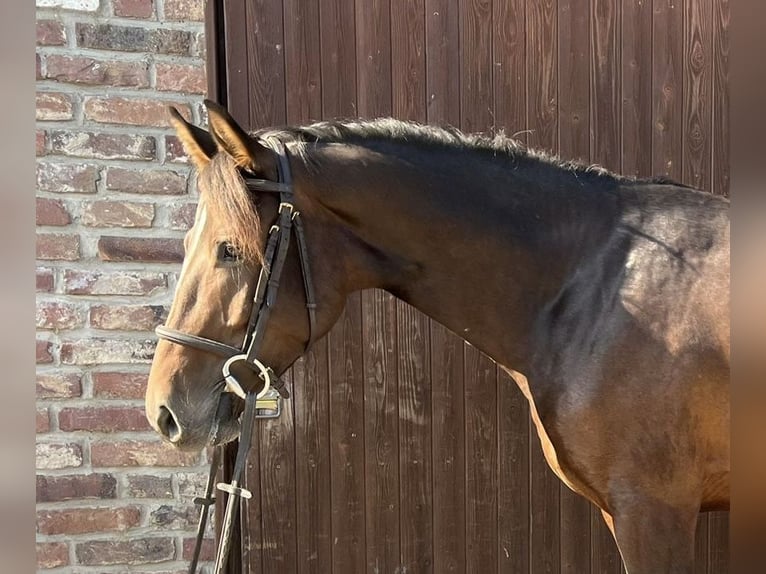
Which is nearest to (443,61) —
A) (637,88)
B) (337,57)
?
(337,57)

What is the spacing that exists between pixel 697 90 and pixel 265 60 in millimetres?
1616

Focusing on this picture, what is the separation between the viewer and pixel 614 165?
241 centimetres

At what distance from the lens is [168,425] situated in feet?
4.17

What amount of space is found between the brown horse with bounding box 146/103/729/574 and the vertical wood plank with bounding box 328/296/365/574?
826mm

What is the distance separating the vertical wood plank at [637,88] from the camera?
2.41 m

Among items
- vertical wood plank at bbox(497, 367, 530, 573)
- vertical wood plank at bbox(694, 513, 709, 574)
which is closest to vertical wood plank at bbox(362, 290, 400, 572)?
vertical wood plank at bbox(497, 367, 530, 573)

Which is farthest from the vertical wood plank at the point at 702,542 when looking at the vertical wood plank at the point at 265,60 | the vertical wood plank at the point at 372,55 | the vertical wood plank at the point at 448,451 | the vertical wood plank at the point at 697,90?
the vertical wood plank at the point at 265,60

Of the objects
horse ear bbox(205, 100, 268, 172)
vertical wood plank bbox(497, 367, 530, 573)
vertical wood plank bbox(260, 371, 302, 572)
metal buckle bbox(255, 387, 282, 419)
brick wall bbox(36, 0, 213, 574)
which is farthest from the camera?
vertical wood plank bbox(497, 367, 530, 573)

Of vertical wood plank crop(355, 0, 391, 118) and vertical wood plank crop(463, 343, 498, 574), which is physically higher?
vertical wood plank crop(355, 0, 391, 118)

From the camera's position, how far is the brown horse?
127cm

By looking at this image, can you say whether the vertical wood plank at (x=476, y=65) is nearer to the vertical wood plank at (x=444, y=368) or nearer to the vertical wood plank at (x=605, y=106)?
the vertical wood plank at (x=444, y=368)

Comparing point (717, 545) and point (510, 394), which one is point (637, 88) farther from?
point (717, 545)

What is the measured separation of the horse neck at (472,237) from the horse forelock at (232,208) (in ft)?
0.68

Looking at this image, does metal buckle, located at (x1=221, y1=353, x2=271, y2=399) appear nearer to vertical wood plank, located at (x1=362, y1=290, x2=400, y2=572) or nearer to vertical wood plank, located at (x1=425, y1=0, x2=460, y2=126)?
vertical wood plank, located at (x1=362, y1=290, x2=400, y2=572)
